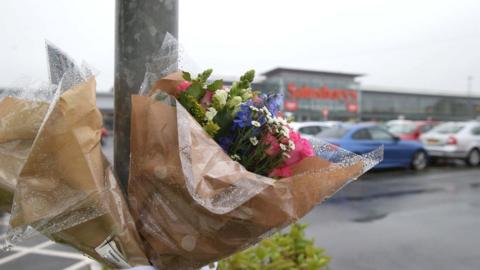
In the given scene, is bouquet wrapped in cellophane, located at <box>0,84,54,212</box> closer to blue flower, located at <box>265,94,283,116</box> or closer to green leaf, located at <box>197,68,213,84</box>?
green leaf, located at <box>197,68,213,84</box>

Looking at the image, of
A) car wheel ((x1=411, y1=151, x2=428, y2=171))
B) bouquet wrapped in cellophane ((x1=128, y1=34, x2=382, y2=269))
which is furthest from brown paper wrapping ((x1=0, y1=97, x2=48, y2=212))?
car wheel ((x1=411, y1=151, x2=428, y2=171))

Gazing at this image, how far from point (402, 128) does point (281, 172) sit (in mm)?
16495

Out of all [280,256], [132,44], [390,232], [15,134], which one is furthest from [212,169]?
[390,232]

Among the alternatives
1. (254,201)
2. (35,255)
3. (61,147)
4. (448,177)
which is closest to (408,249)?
(35,255)

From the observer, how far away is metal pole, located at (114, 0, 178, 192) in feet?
5.78

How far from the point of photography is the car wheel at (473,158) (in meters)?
14.9

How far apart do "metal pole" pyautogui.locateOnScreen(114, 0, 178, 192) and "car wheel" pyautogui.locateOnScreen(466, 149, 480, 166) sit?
15.4m

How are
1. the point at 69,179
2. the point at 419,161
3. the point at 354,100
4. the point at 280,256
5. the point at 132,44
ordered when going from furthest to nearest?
the point at 354,100, the point at 419,161, the point at 280,256, the point at 132,44, the point at 69,179

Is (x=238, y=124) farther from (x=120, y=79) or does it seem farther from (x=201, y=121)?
(x=120, y=79)

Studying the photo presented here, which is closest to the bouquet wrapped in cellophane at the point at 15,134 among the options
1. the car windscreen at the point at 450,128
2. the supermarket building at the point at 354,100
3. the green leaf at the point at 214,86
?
the green leaf at the point at 214,86

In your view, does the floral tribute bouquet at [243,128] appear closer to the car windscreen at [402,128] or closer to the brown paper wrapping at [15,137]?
the brown paper wrapping at [15,137]

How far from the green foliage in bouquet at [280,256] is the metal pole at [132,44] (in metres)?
1.20

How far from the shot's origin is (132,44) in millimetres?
1776

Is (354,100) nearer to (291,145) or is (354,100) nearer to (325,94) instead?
(325,94)
